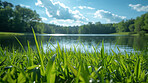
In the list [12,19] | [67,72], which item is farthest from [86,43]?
[12,19]

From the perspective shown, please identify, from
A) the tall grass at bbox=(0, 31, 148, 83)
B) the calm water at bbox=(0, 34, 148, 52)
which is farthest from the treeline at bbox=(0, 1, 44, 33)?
the tall grass at bbox=(0, 31, 148, 83)

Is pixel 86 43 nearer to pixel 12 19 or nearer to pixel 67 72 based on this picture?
pixel 67 72

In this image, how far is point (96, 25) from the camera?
369 feet

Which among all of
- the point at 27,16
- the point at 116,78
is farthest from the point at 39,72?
the point at 27,16

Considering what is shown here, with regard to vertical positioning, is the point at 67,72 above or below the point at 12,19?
below

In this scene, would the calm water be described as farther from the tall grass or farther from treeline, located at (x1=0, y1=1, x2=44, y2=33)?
treeline, located at (x1=0, y1=1, x2=44, y2=33)

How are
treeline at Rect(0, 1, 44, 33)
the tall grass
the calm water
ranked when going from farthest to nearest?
treeline at Rect(0, 1, 44, 33)
the calm water
the tall grass

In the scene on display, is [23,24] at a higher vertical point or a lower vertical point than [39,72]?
higher

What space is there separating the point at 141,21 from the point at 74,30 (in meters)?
74.6

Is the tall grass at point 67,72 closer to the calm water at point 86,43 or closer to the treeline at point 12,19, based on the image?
the calm water at point 86,43

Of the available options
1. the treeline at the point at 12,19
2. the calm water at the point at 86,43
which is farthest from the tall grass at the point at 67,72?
the treeline at the point at 12,19

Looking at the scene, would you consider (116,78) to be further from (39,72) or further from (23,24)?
(23,24)

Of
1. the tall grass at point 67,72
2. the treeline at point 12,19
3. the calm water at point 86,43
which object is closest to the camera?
the tall grass at point 67,72

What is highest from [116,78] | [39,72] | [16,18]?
[16,18]
